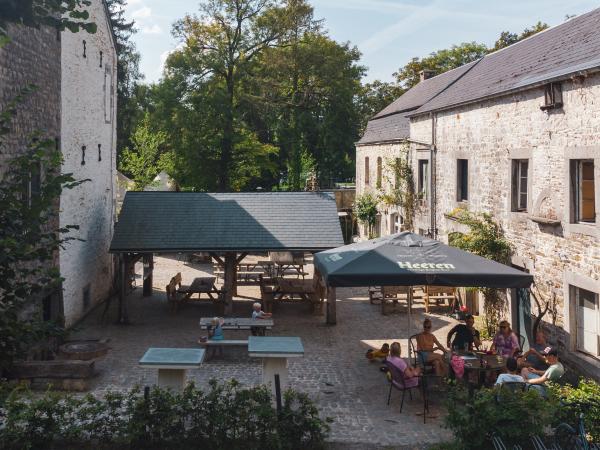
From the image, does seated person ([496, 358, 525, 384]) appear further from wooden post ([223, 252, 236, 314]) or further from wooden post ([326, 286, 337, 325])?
wooden post ([223, 252, 236, 314])

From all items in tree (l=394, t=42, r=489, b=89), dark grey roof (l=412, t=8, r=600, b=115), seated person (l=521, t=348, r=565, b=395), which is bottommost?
seated person (l=521, t=348, r=565, b=395)

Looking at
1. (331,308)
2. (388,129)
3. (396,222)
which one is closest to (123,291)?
(331,308)

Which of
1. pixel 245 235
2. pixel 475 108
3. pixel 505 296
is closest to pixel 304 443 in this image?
pixel 505 296

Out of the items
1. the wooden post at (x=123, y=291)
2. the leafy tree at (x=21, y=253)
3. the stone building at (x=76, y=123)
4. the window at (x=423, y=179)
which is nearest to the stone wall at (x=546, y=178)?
the window at (x=423, y=179)

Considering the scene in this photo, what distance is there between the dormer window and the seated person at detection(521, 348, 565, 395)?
460 cm

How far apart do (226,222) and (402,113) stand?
507 inches

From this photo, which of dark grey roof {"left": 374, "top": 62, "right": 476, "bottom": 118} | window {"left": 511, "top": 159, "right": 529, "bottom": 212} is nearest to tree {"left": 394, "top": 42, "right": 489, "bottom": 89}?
dark grey roof {"left": 374, "top": 62, "right": 476, "bottom": 118}

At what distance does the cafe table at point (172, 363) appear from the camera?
8.13 meters

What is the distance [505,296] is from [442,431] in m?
6.08

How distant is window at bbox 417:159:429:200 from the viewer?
1947 cm

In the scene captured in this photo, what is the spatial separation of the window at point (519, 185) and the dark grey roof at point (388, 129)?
356 inches

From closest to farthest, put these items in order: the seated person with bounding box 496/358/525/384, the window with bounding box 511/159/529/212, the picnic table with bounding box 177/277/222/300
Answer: the seated person with bounding box 496/358/525/384
the window with bounding box 511/159/529/212
the picnic table with bounding box 177/277/222/300

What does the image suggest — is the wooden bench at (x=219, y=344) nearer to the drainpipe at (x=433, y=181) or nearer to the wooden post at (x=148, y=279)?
the wooden post at (x=148, y=279)

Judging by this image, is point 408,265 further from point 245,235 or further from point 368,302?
point 368,302
